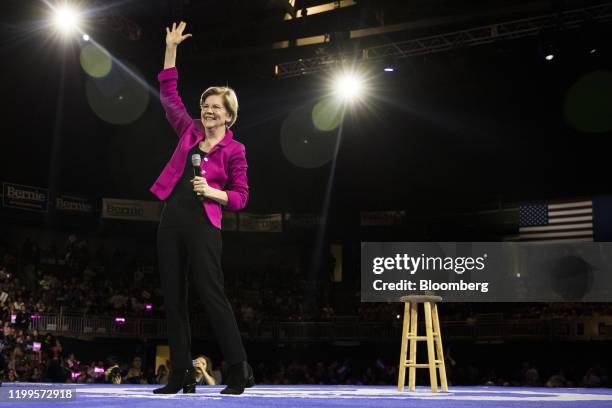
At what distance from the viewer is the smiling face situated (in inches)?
147

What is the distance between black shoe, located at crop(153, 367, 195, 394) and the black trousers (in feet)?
0.53

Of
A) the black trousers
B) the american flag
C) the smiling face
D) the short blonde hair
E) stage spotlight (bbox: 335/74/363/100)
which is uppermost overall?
stage spotlight (bbox: 335/74/363/100)

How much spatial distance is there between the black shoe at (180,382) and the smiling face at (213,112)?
1.30m

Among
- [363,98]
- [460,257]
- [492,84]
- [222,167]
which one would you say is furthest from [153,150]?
[222,167]

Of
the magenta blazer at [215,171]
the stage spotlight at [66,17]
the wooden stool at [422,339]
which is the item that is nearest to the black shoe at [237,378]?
the magenta blazer at [215,171]

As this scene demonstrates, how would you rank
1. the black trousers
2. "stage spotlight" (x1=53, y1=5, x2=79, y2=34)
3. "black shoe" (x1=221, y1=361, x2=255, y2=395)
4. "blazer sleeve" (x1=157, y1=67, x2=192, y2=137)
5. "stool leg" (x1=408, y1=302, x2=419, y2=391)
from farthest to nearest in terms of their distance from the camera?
"stage spotlight" (x1=53, y1=5, x2=79, y2=34)
"stool leg" (x1=408, y1=302, x2=419, y2=391)
"blazer sleeve" (x1=157, y1=67, x2=192, y2=137)
"black shoe" (x1=221, y1=361, x2=255, y2=395)
the black trousers

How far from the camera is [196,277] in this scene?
3.58 meters

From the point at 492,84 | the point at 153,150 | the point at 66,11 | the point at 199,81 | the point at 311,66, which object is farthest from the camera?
the point at 153,150

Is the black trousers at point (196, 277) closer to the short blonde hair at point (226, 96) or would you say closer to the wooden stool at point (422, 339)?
the short blonde hair at point (226, 96)

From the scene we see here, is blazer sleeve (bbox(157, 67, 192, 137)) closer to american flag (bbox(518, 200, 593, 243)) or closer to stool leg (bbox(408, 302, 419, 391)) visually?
stool leg (bbox(408, 302, 419, 391))

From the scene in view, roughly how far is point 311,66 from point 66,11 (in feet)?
18.0

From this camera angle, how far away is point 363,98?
22.3m

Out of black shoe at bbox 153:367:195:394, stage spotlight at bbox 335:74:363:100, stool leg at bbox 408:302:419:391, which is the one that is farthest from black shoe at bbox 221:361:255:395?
stage spotlight at bbox 335:74:363:100

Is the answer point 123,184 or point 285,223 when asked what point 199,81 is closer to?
point 123,184
